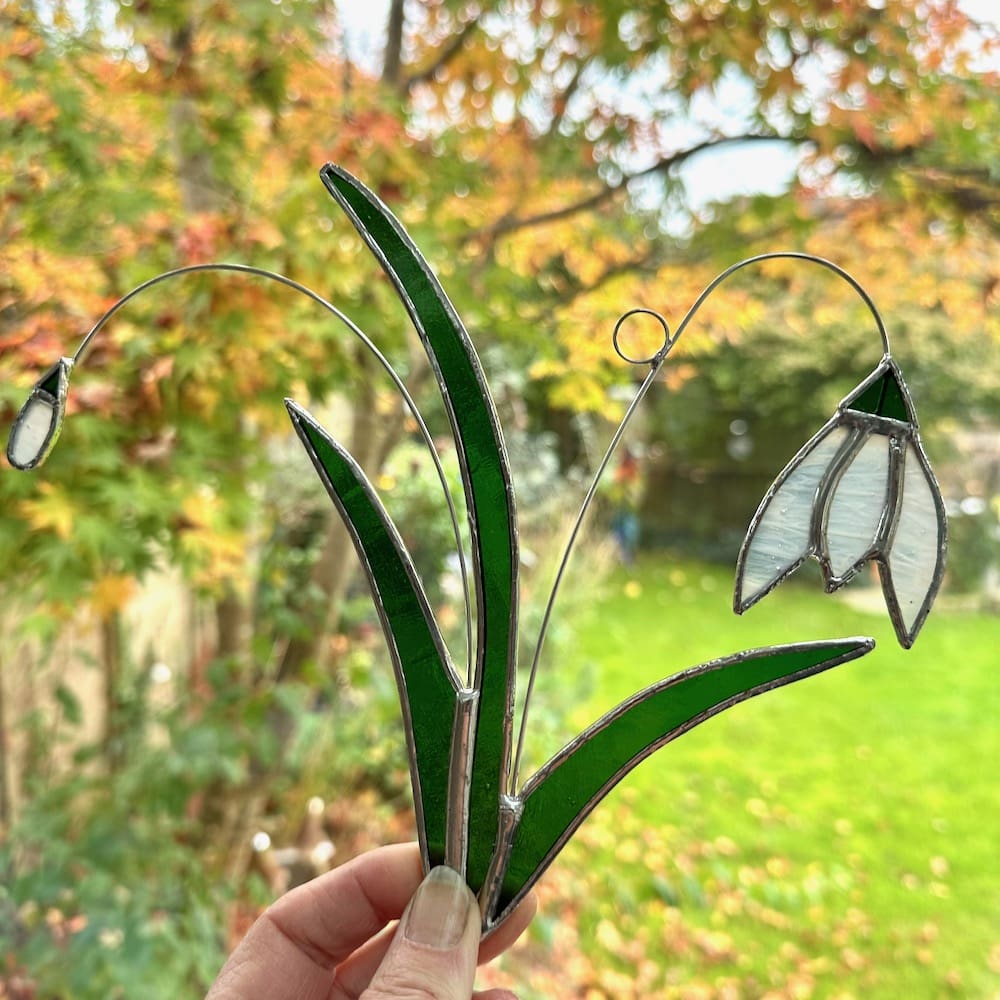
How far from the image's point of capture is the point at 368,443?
1778mm

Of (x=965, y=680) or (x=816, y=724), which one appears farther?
(x=965, y=680)

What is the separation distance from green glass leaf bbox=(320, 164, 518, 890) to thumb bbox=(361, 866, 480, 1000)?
116 mm

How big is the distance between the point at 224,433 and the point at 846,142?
148 centimetres

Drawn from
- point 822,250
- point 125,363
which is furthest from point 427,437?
point 822,250

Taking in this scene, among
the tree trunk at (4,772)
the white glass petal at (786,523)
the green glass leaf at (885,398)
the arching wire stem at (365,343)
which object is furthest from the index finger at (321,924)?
the tree trunk at (4,772)

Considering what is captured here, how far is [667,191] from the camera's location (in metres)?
1.85

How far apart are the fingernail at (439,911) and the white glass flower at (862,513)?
12.6 inches

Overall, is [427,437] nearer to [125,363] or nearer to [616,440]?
[616,440]

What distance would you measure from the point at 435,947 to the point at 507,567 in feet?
0.98

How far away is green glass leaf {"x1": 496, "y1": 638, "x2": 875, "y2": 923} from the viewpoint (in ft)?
1.86

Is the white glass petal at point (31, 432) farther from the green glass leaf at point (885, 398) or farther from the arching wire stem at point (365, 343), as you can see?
the green glass leaf at point (885, 398)

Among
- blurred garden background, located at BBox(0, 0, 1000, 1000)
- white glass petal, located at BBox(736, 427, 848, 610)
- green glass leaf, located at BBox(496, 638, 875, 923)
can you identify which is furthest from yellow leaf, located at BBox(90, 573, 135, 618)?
white glass petal, located at BBox(736, 427, 848, 610)

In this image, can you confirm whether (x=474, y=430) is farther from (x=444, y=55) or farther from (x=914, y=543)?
(x=444, y=55)

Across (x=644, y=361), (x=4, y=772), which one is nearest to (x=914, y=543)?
(x=644, y=361)
